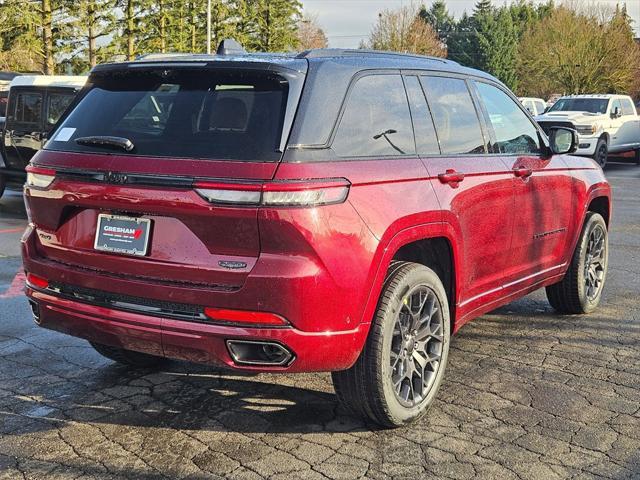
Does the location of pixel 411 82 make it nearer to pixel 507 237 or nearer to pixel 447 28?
pixel 507 237

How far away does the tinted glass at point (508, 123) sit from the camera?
4699mm

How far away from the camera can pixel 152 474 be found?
3143 mm

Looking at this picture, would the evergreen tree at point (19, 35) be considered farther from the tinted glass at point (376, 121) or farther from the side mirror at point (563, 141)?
the tinted glass at point (376, 121)

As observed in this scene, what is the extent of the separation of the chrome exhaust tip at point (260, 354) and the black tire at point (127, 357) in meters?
1.31

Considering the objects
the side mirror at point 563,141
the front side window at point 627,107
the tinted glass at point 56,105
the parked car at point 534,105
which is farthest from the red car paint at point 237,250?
the parked car at point 534,105

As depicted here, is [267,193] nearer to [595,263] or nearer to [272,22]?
[595,263]

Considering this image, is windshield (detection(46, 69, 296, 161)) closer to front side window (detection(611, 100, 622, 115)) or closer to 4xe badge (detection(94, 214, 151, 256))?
4xe badge (detection(94, 214, 151, 256))

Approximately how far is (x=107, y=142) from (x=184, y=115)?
373 mm

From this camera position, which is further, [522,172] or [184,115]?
[522,172]

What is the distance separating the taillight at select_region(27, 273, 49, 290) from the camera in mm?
3634

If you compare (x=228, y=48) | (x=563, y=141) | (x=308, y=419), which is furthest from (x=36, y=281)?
(x=563, y=141)

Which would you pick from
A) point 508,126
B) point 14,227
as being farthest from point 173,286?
point 14,227

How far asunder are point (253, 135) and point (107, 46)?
1344 inches

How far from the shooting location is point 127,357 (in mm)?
4363
